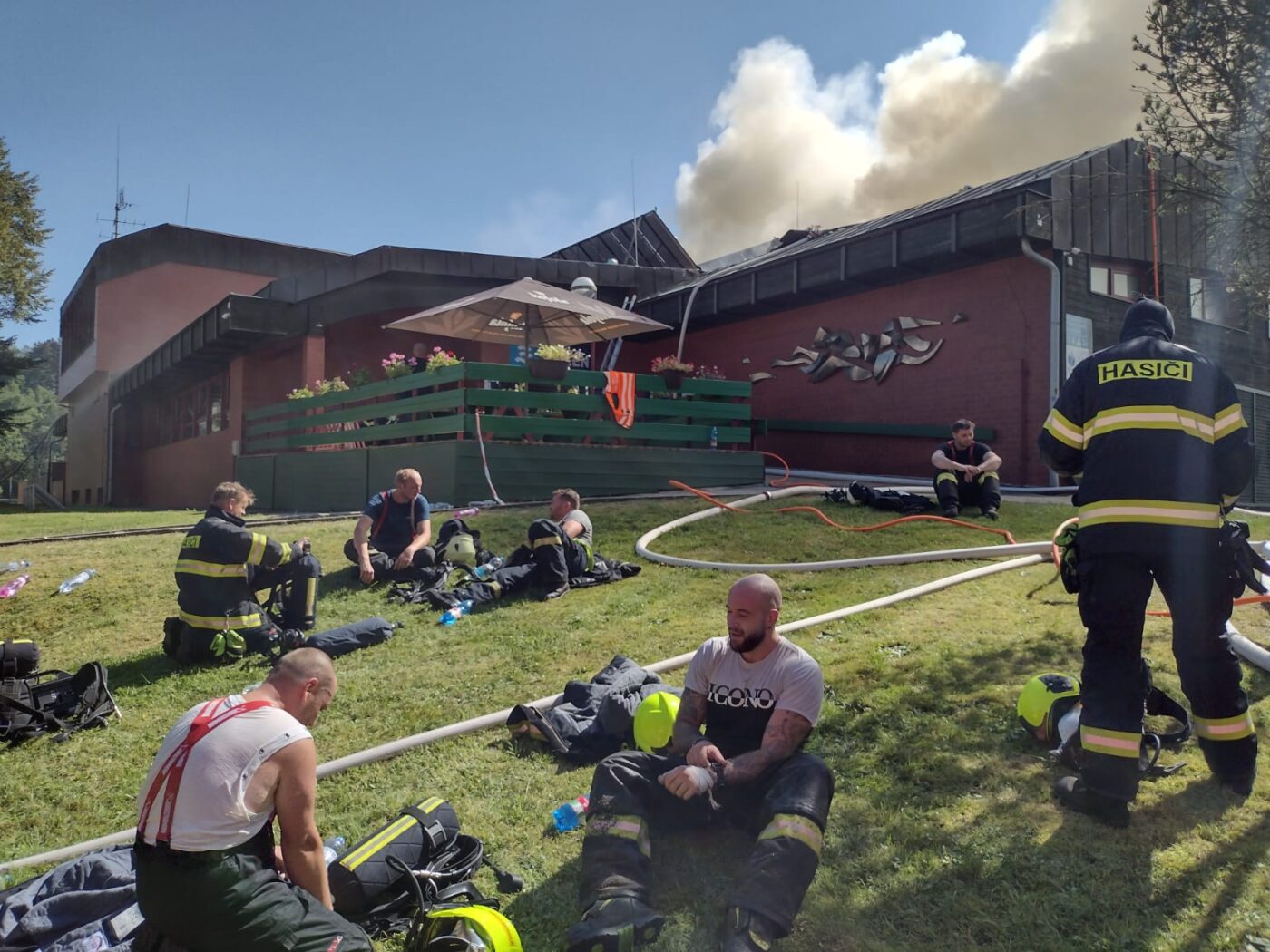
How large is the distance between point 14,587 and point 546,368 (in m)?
6.30

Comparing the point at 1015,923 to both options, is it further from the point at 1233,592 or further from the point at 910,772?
the point at 1233,592

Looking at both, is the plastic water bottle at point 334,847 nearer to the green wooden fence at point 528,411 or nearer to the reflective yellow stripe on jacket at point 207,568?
the reflective yellow stripe on jacket at point 207,568

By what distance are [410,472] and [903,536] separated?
490 centimetres

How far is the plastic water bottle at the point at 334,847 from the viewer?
3.11 meters

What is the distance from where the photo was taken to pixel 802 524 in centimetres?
929

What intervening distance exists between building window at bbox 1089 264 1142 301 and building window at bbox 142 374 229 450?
19.8 metres

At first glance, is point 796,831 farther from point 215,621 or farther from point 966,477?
point 966,477

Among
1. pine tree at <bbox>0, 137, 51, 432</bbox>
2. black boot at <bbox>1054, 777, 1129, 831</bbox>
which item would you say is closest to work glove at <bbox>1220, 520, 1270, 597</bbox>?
black boot at <bbox>1054, 777, 1129, 831</bbox>

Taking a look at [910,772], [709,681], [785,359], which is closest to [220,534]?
[709,681]

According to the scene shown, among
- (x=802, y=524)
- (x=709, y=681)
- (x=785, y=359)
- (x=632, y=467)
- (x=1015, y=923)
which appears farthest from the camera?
(x=785, y=359)

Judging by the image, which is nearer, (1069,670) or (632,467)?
(1069,670)

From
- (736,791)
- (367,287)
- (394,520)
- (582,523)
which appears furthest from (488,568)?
(367,287)

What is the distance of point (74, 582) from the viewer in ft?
26.0

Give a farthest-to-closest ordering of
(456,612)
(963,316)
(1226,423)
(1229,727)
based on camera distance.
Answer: (963,316) → (456,612) → (1226,423) → (1229,727)
